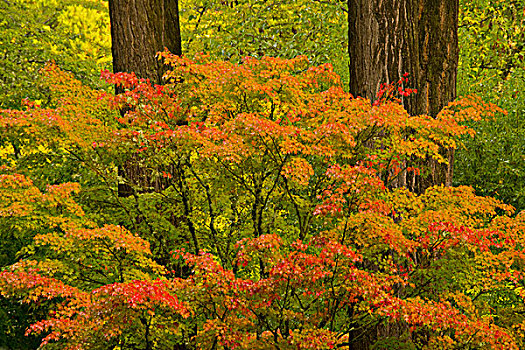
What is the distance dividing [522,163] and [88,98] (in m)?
6.00

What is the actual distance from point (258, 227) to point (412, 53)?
7.03ft

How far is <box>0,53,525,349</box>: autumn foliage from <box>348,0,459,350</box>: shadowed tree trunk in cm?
21

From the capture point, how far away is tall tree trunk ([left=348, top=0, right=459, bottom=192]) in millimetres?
5562

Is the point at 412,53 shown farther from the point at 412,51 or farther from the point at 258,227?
the point at 258,227

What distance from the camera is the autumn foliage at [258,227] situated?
4070mm

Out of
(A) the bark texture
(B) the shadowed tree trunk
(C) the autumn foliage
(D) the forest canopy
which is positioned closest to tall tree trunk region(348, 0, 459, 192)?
(B) the shadowed tree trunk

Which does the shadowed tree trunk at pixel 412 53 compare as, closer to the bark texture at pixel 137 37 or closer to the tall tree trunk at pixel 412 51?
the tall tree trunk at pixel 412 51

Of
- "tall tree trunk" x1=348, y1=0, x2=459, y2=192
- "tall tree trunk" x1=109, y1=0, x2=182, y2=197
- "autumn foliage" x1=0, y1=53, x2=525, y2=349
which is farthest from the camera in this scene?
"tall tree trunk" x1=109, y1=0, x2=182, y2=197

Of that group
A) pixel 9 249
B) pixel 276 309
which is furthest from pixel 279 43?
pixel 276 309

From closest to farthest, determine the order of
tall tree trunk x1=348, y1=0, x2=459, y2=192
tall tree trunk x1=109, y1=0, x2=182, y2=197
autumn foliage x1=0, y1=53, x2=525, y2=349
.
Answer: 1. autumn foliage x1=0, y1=53, x2=525, y2=349
2. tall tree trunk x1=348, y1=0, x2=459, y2=192
3. tall tree trunk x1=109, y1=0, x2=182, y2=197

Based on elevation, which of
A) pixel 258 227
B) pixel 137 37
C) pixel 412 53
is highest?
pixel 137 37

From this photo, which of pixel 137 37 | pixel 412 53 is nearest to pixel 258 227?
pixel 412 53

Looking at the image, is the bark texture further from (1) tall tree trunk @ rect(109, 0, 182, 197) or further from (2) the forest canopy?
(2) the forest canopy

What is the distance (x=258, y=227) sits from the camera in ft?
16.1
